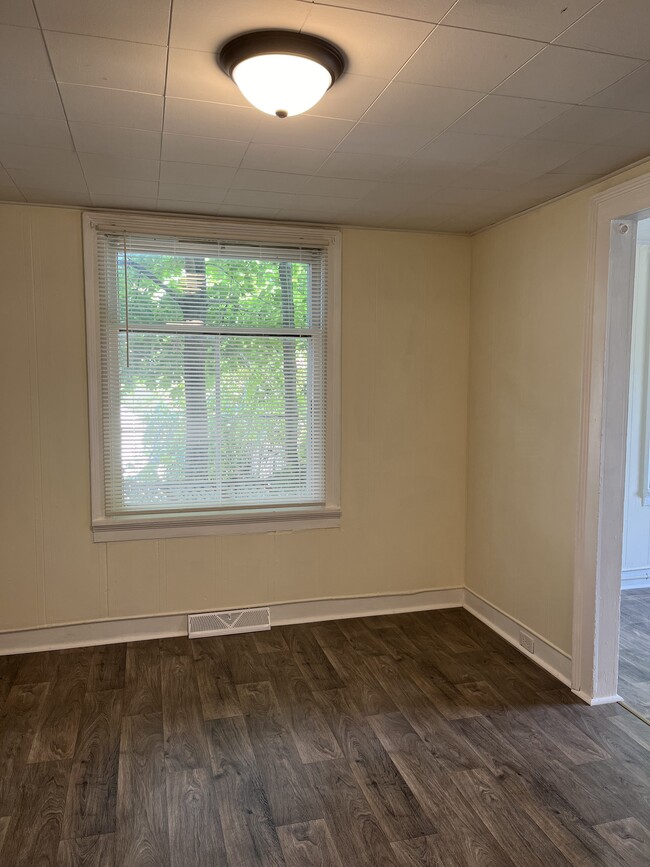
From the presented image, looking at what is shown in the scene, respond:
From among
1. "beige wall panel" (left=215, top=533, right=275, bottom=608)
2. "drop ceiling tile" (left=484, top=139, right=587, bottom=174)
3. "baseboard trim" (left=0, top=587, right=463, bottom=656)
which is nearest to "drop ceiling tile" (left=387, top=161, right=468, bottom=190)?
"drop ceiling tile" (left=484, top=139, right=587, bottom=174)

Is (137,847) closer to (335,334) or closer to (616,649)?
(616,649)

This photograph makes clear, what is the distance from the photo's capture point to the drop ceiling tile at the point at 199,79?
174 cm

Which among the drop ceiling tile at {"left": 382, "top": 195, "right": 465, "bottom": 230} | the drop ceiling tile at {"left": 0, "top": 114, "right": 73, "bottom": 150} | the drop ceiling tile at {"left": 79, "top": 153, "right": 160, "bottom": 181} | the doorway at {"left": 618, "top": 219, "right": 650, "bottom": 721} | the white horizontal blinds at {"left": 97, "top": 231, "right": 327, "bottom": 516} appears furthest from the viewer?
the doorway at {"left": 618, "top": 219, "right": 650, "bottom": 721}

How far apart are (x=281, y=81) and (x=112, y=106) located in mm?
713

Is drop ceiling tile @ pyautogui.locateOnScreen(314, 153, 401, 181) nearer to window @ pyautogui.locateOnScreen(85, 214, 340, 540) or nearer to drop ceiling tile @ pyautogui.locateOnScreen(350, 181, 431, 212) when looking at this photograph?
drop ceiling tile @ pyautogui.locateOnScreen(350, 181, 431, 212)

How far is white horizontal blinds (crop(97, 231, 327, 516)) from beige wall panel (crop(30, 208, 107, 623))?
142mm

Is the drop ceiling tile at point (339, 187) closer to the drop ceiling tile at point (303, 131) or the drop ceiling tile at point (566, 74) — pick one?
the drop ceiling tile at point (303, 131)

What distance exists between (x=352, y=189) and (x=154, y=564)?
93.8 inches

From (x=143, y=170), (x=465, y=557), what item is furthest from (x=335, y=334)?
(x=465, y=557)

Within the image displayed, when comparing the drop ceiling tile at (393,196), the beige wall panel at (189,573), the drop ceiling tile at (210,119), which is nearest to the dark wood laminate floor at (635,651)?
the beige wall panel at (189,573)

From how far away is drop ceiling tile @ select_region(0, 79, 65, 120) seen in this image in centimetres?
190

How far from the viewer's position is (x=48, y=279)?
3.32 metres

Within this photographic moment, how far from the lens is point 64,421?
3402 millimetres

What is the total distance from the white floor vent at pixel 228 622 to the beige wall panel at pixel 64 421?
1.78 ft
